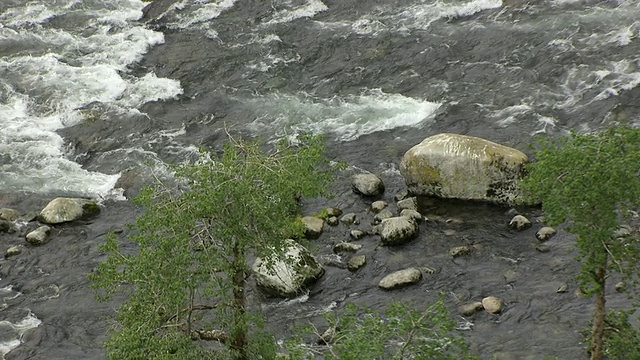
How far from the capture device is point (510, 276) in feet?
68.1

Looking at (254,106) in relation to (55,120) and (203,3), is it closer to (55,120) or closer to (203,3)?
(55,120)

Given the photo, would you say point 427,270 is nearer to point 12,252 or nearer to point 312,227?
point 312,227

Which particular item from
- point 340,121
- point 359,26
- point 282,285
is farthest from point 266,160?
point 359,26

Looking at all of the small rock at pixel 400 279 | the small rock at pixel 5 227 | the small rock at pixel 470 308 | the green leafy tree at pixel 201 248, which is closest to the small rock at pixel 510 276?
the small rock at pixel 470 308

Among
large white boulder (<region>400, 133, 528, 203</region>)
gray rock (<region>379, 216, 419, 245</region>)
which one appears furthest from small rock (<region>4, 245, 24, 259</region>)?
large white boulder (<region>400, 133, 528, 203</region>)

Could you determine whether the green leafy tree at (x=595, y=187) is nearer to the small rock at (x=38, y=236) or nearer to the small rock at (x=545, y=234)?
the small rock at (x=545, y=234)

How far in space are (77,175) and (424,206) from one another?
12.0m

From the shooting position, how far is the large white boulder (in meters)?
23.2

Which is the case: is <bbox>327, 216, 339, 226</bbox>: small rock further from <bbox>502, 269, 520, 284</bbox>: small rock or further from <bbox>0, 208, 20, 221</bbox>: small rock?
<bbox>0, 208, 20, 221</bbox>: small rock

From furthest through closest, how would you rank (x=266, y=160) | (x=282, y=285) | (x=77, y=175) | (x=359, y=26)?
(x=359, y=26), (x=77, y=175), (x=282, y=285), (x=266, y=160)

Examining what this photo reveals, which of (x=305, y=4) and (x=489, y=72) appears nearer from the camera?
(x=489, y=72)

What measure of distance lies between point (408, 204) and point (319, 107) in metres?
7.22

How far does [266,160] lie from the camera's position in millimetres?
14773

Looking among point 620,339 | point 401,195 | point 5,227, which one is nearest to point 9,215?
point 5,227
